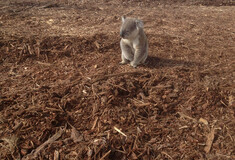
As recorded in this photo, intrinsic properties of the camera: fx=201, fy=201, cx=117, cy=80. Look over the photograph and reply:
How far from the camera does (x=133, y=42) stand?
454cm

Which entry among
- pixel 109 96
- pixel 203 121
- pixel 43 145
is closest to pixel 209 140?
pixel 203 121

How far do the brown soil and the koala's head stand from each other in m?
0.73

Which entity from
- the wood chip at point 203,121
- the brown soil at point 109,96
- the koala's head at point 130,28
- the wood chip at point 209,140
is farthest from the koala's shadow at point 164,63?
the wood chip at point 209,140

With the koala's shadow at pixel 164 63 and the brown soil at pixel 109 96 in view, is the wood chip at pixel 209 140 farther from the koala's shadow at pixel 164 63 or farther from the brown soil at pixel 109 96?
the koala's shadow at pixel 164 63

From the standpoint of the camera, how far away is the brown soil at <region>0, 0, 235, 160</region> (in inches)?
108

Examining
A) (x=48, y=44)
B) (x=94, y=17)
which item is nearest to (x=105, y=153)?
(x=48, y=44)

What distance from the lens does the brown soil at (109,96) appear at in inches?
108

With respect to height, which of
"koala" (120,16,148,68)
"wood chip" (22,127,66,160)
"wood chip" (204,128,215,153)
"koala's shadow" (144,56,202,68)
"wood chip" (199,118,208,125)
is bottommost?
"wood chip" (204,128,215,153)

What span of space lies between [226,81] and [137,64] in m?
1.89

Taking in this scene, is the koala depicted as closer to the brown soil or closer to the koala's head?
the koala's head

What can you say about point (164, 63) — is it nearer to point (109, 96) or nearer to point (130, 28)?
point (130, 28)

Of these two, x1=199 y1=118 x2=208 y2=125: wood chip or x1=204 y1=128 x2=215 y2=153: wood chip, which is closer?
x1=204 y1=128 x2=215 y2=153: wood chip

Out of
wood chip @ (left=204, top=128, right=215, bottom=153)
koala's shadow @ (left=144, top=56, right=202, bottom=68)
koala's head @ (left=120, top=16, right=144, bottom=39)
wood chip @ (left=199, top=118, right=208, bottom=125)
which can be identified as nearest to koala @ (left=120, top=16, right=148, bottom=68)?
koala's head @ (left=120, top=16, right=144, bottom=39)

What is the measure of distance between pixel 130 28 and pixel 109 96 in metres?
1.63
